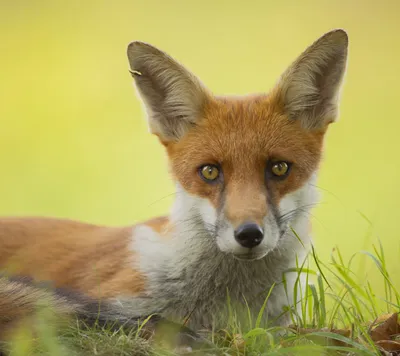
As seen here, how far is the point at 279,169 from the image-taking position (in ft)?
13.4

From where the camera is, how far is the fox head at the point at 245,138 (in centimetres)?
384

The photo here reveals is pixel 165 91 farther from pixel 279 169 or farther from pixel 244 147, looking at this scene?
pixel 279 169

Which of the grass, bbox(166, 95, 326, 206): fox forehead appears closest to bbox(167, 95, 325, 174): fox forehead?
bbox(166, 95, 326, 206): fox forehead

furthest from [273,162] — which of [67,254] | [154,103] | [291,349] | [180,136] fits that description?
[67,254]

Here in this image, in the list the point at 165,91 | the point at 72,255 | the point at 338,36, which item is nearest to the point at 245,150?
the point at 165,91

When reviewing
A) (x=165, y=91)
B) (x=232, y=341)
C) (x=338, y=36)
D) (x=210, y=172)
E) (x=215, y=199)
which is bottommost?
(x=232, y=341)

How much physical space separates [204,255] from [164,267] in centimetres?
29

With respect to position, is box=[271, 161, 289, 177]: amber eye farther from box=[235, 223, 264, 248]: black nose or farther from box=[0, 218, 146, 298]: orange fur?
box=[0, 218, 146, 298]: orange fur

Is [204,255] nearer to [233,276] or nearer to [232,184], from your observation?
[233,276]

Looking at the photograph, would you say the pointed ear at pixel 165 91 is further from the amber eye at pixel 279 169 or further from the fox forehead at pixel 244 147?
the amber eye at pixel 279 169

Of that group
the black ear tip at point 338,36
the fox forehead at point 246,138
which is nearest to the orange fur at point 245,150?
the fox forehead at point 246,138

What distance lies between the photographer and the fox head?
384cm

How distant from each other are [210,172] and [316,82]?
1128 millimetres

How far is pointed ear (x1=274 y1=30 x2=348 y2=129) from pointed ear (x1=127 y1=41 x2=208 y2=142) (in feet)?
2.00
